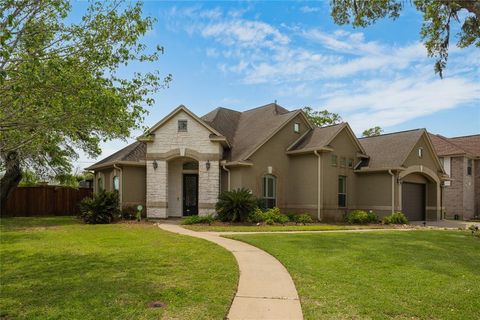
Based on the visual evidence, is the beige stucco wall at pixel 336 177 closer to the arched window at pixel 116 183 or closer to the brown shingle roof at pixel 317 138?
the brown shingle roof at pixel 317 138

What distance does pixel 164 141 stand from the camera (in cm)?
2083

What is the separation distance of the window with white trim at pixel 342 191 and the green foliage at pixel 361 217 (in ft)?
3.22

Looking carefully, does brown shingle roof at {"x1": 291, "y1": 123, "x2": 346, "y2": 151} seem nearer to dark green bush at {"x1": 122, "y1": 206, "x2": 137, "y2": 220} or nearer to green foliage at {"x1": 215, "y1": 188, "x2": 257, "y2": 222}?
green foliage at {"x1": 215, "y1": 188, "x2": 257, "y2": 222}

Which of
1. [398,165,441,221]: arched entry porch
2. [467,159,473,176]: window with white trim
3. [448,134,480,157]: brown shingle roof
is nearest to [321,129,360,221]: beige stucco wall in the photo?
[398,165,441,221]: arched entry porch

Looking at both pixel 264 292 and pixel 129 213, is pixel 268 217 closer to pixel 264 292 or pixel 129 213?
pixel 129 213

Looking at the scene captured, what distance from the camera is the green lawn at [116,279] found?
5.67m

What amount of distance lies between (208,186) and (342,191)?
7.79m

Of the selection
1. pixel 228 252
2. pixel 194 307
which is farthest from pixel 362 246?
pixel 194 307

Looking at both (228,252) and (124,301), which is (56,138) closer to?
A: (124,301)

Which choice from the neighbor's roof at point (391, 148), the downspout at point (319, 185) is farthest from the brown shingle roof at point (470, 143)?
the downspout at point (319, 185)

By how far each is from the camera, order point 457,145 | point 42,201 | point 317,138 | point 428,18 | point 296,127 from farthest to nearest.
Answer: point 457,145, point 42,201, point 296,127, point 317,138, point 428,18

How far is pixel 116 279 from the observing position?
7398 mm

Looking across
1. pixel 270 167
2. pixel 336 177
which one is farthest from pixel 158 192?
pixel 336 177

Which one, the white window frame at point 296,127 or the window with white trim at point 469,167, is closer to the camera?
the white window frame at point 296,127
